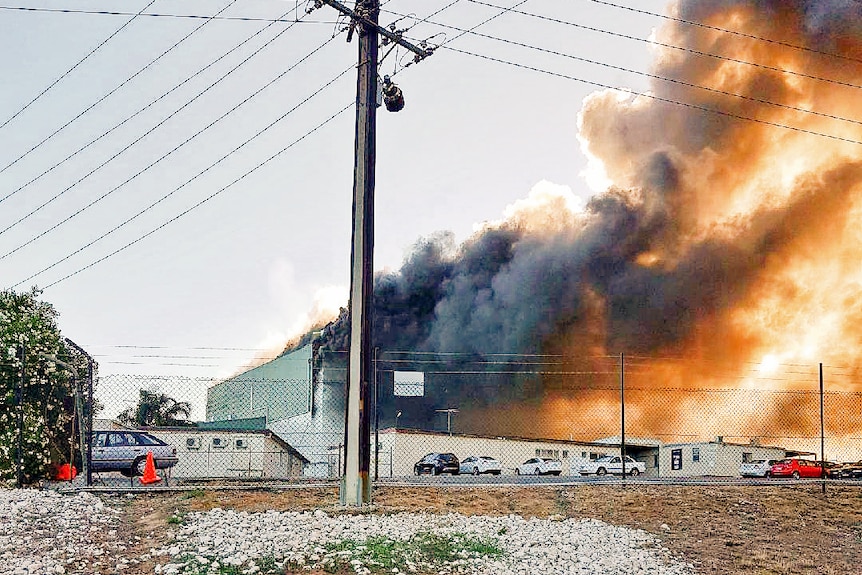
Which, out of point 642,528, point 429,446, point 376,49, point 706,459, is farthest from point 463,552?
point 706,459

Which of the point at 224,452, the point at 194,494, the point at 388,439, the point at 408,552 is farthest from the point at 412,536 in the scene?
the point at 388,439

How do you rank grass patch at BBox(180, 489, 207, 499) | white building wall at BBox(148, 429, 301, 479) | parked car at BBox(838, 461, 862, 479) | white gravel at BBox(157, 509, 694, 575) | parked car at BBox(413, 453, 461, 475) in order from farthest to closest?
parked car at BBox(413, 453, 461, 475), parked car at BBox(838, 461, 862, 479), white building wall at BBox(148, 429, 301, 479), grass patch at BBox(180, 489, 207, 499), white gravel at BBox(157, 509, 694, 575)

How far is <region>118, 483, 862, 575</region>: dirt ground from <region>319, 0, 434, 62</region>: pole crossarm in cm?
938

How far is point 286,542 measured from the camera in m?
15.0

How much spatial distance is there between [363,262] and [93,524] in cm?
693

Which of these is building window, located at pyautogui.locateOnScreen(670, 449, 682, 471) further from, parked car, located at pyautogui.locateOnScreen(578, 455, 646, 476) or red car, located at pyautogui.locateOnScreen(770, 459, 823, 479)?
red car, located at pyautogui.locateOnScreen(770, 459, 823, 479)

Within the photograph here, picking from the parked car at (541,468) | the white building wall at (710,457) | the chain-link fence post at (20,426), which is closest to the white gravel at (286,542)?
the chain-link fence post at (20,426)

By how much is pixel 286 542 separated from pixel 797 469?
133 ft

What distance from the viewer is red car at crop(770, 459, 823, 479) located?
164 ft

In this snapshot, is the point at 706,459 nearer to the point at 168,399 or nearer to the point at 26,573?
the point at 168,399

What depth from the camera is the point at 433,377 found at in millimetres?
85625

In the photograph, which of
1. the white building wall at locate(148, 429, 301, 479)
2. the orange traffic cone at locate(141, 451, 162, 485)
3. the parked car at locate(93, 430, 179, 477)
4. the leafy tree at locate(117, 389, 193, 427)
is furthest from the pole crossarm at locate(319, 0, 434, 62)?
the leafy tree at locate(117, 389, 193, 427)

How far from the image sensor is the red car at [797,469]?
164 ft

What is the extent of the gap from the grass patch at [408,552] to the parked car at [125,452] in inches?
669
